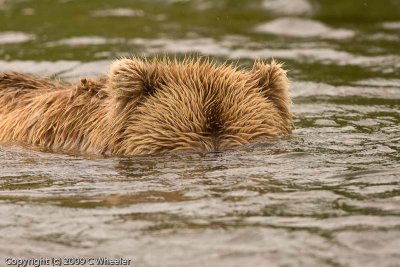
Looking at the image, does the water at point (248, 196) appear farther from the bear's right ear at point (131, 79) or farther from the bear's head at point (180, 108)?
the bear's right ear at point (131, 79)

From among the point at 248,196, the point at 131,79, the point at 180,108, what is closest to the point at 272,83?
the point at 180,108

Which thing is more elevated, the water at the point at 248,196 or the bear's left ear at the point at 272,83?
the bear's left ear at the point at 272,83

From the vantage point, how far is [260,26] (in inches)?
685

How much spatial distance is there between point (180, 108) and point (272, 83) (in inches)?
35.9

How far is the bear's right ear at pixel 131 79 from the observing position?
8227 millimetres

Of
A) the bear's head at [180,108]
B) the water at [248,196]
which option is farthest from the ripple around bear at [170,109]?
the water at [248,196]

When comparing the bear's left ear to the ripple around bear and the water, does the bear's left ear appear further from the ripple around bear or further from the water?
the water

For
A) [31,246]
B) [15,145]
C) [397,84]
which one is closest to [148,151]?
[15,145]

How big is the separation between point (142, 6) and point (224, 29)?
274 centimetres

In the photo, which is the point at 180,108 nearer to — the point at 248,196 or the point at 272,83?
the point at 272,83

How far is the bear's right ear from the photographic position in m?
8.23

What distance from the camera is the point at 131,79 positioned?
8.24 m

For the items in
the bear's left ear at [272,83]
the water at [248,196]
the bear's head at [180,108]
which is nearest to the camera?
the water at [248,196]

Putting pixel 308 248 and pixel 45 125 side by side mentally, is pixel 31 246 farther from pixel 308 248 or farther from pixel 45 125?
pixel 45 125
